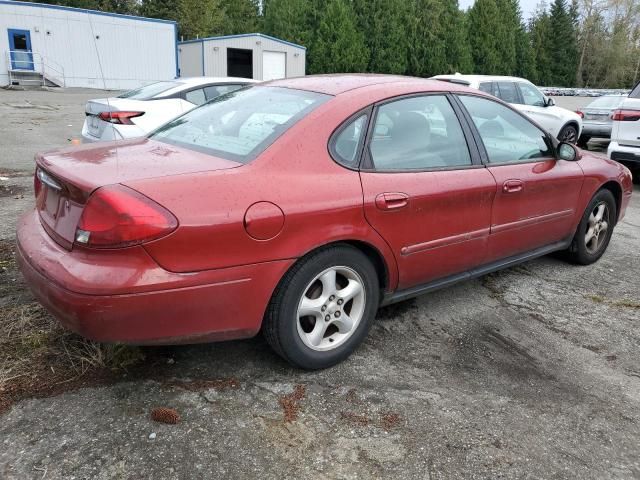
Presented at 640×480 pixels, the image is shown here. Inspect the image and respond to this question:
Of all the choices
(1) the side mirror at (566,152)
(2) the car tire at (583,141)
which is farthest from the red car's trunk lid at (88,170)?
(2) the car tire at (583,141)

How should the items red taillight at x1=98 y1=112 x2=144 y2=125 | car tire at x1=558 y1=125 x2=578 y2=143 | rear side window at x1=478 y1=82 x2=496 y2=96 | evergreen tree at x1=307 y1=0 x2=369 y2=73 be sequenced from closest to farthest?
red taillight at x1=98 y1=112 x2=144 y2=125 → rear side window at x1=478 y1=82 x2=496 y2=96 → car tire at x1=558 y1=125 x2=578 y2=143 → evergreen tree at x1=307 y1=0 x2=369 y2=73

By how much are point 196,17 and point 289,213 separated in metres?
50.9

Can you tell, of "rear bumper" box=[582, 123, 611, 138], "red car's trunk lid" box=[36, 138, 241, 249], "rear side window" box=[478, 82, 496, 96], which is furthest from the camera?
"rear bumper" box=[582, 123, 611, 138]

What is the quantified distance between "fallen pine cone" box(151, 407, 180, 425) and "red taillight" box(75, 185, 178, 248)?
0.79m

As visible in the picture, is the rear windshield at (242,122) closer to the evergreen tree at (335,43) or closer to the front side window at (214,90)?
the front side window at (214,90)

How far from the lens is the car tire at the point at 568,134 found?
12.3m

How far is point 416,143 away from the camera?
11.0 feet

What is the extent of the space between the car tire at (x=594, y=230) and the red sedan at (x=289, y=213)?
0.75 m

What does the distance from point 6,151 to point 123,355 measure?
8249 mm

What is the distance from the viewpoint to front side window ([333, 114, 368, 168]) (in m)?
2.94

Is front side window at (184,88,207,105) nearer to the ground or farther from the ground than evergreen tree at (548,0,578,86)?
nearer to the ground

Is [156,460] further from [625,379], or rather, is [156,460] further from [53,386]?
[625,379]

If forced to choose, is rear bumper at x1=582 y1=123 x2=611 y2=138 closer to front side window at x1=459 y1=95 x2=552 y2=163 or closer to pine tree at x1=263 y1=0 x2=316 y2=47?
front side window at x1=459 y1=95 x2=552 y2=163

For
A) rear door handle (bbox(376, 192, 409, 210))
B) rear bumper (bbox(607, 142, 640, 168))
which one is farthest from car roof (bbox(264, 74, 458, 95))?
rear bumper (bbox(607, 142, 640, 168))
